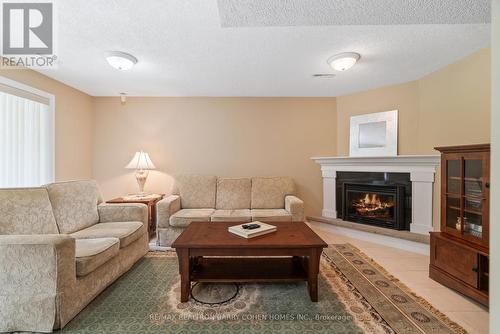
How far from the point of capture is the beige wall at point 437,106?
223 centimetres

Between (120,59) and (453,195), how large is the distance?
11.2 feet

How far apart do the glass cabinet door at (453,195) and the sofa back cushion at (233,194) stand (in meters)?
2.29

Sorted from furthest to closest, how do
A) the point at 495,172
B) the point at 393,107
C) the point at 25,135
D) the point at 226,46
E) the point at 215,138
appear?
the point at 215,138
the point at 393,107
the point at 25,135
the point at 226,46
the point at 495,172

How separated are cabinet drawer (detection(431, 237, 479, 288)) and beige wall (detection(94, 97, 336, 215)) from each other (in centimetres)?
184

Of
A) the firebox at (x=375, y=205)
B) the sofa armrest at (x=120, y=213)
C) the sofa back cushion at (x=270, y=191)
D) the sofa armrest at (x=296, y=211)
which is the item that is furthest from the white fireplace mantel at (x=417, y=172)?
the sofa armrest at (x=120, y=213)

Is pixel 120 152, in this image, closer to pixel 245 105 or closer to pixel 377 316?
pixel 245 105

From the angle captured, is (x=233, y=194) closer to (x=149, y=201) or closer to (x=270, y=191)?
(x=270, y=191)

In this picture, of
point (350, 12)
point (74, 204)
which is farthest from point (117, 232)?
point (350, 12)

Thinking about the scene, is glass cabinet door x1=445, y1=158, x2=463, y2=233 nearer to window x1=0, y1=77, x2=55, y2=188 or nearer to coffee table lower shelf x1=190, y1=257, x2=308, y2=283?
coffee table lower shelf x1=190, y1=257, x2=308, y2=283

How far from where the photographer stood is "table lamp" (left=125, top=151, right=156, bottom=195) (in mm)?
3389

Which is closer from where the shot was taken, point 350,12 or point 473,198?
point 350,12

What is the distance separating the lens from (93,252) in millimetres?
1688

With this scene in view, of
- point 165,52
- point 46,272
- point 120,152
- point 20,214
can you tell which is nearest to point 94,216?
point 20,214

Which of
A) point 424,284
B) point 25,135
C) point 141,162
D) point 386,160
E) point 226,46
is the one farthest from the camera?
point 141,162
